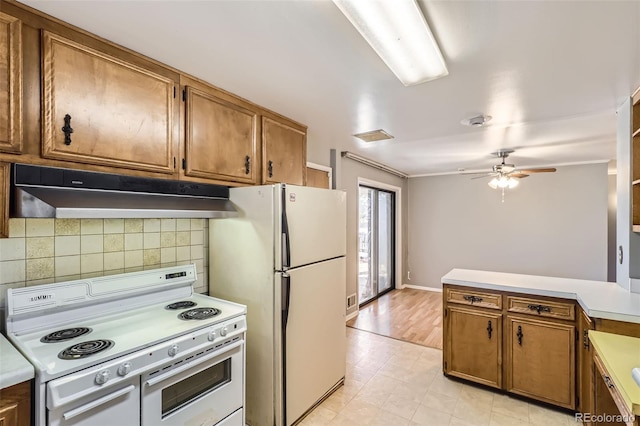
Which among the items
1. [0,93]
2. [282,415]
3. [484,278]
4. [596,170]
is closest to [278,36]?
[0,93]

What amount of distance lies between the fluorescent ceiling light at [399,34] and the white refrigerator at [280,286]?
3.30ft

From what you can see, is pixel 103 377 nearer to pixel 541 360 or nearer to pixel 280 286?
pixel 280 286

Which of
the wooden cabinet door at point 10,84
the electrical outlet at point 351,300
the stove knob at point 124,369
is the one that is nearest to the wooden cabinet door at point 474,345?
the electrical outlet at point 351,300

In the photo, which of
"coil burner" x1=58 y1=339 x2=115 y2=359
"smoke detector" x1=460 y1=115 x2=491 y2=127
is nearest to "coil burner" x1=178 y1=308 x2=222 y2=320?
"coil burner" x1=58 y1=339 x2=115 y2=359

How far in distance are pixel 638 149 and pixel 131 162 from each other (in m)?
3.26

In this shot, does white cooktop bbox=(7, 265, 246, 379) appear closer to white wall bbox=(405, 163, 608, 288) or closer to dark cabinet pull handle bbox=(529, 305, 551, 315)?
dark cabinet pull handle bbox=(529, 305, 551, 315)

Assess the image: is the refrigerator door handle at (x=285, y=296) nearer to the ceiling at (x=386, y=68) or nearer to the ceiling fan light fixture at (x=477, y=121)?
the ceiling at (x=386, y=68)

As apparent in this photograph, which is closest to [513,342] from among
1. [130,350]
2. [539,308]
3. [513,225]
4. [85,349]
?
[539,308]

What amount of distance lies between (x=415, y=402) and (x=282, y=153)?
228cm

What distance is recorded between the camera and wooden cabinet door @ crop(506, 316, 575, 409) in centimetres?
223

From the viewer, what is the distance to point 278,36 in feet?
4.73

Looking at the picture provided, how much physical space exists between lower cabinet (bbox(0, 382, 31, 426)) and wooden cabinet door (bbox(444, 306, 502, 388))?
273 centimetres

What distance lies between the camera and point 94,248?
5.77 ft

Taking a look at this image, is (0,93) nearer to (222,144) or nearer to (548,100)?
(222,144)
